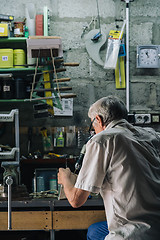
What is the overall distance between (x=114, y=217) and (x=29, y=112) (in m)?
2.33

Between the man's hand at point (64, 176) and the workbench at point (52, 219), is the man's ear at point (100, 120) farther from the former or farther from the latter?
the workbench at point (52, 219)

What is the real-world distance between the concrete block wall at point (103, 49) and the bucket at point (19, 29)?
326 millimetres

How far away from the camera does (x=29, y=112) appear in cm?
371

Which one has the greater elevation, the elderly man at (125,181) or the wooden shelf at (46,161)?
the elderly man at (125,181)

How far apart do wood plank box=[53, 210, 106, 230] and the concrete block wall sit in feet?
4.14

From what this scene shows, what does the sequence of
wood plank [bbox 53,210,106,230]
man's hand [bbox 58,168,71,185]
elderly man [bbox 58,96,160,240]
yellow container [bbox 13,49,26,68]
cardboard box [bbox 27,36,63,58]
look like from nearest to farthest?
elderly man [bbox 58,96,160,240], man's hand [bbox 58,168,71,185], wood plank [bbox 53,210,106,230], cardboard box [bbox 27,36,63,58], yellow container [bbox 13,49,26,68]

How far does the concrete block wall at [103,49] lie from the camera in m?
3.75

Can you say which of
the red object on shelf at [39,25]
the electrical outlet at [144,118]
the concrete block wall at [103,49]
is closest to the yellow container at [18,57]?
the red object on shelf at [39,25]

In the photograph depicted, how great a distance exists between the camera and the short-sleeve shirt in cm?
154

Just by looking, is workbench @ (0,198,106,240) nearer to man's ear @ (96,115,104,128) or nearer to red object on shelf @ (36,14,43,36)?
man's ear @ (96,115,104,128)

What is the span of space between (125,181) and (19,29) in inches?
94.7

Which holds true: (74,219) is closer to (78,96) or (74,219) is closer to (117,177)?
(117,177)

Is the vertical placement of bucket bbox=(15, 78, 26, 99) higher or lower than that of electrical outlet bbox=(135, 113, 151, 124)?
higher

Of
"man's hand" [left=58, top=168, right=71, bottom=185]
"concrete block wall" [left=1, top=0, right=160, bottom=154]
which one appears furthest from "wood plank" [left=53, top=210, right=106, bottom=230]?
"concrete block wall" [left=1, top=0, right=160, bottom=154]
